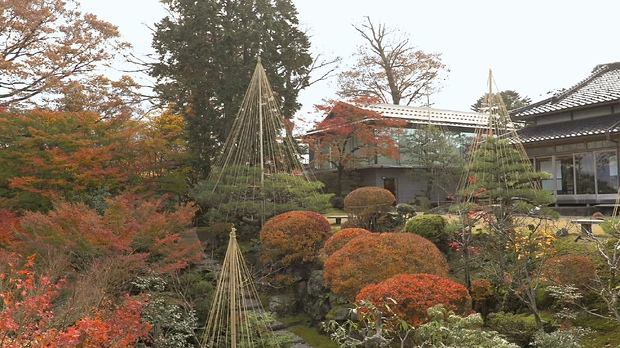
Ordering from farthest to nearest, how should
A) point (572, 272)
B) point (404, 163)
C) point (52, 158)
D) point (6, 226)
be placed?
point (404, 163), point (52, 158), point (6, 226), point (572, 272)

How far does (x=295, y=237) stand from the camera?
40.8 feet

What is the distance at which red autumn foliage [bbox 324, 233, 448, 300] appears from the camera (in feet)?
29.3

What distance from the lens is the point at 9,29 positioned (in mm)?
17297

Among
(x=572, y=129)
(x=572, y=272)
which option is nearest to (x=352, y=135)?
(x=572, y=129)

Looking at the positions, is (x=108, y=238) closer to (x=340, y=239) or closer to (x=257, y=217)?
(x=340, y=239)

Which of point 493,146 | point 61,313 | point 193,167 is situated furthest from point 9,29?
point 493,146

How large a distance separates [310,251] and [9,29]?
13.0m

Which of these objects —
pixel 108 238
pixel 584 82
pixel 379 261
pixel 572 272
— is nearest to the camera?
pixel 572 272

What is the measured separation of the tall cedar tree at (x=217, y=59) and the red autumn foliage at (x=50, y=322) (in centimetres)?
970

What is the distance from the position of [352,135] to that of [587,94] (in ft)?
29.5

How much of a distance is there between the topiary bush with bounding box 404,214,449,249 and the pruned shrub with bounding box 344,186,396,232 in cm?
194

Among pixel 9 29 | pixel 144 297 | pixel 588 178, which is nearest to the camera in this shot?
pixel 144 297

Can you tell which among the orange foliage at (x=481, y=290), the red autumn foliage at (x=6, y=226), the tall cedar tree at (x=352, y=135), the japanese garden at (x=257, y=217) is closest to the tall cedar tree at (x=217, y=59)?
the japanese garden at (x=257, y=217)

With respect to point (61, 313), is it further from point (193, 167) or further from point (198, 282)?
point (193, 167)
